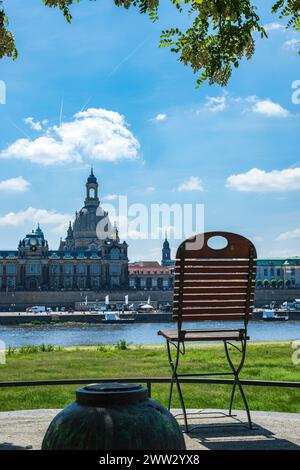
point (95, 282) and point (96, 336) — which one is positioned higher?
point (95, 282)

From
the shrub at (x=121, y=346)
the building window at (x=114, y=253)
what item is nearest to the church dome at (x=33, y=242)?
the building window at (x=114, y=253)

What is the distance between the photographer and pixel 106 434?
7.75ft

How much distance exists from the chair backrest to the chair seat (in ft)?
0.32

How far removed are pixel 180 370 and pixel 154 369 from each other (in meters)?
0.44

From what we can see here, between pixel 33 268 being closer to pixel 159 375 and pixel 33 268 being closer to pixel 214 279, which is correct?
pixel 159 375

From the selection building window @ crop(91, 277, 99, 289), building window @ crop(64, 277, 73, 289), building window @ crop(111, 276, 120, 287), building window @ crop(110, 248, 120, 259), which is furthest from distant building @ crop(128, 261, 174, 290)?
building window @ crop(64, 277, 73, 289)

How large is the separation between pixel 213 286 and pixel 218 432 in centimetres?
96

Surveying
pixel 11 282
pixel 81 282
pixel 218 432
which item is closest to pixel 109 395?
pixel 218 432

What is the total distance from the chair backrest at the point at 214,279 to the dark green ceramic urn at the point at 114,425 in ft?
5.43

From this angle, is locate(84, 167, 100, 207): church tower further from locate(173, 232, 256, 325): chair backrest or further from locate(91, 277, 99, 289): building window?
locate(173, 232, 256, 325): chair backrest

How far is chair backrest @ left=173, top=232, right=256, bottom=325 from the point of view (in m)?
4.14

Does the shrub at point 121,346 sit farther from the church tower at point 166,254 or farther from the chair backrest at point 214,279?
the church tower at point 166,254

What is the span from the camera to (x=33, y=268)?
358 ft

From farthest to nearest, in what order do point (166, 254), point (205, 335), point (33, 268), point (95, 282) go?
point (166, 254) < point (95, 282) < point (33, 268) < point (205, 335)
